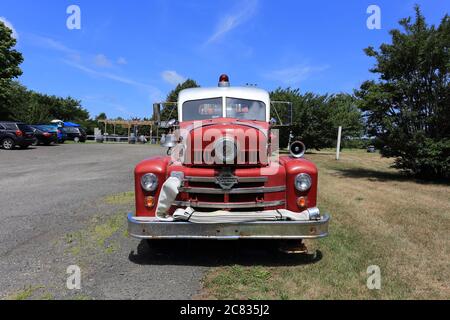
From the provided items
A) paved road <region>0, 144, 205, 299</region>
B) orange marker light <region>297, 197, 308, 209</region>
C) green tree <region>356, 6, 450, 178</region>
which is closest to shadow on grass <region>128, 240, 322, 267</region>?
paved road <region>0, 144, 205, 299</region>

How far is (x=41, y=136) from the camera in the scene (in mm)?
27656

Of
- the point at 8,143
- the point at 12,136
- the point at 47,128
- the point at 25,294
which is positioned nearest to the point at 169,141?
the point at 25,294

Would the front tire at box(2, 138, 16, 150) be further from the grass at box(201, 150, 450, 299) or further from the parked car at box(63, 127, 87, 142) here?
the grass at box(201, 150, 450, 299)

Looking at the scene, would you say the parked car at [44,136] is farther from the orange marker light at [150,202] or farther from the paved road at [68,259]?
the orange marker light at [150,202]

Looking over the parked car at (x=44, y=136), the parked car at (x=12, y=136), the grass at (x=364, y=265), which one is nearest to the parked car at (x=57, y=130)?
the parked car at (x=44, y=136)

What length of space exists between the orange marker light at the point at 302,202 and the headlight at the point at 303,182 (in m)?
0.12

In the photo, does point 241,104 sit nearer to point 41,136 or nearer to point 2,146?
point 2,146

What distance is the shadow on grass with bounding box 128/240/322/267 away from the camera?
4.79m

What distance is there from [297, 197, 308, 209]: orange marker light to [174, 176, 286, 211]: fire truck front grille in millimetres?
200

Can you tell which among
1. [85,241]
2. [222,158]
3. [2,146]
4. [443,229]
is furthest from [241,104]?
[2,146]

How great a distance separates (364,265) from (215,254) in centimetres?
177

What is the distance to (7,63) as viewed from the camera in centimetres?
3309
